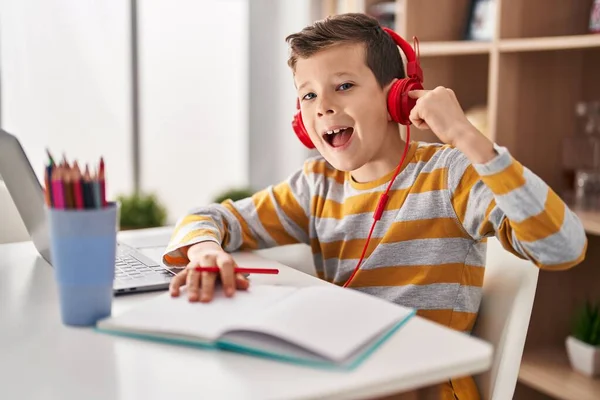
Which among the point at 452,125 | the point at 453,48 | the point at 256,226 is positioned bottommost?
the point at 256,226

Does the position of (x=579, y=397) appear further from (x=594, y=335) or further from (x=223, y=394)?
(x=223, y=394)

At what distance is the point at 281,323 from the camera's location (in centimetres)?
86

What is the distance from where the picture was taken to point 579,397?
196 centimetres

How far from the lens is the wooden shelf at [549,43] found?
191 cm

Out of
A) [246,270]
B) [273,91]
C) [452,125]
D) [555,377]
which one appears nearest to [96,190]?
[246,270]

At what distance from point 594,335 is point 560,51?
813 millimetres

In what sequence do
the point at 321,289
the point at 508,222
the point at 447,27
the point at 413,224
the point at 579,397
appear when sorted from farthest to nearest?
the point at 447,27, the point at 579,397, the point at 413,224, the point at 508,222, the point at 321,289

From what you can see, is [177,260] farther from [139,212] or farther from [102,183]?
[139,212]

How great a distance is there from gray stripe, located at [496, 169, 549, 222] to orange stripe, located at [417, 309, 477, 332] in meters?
0.26

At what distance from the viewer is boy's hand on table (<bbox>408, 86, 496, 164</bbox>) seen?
3.60 feet

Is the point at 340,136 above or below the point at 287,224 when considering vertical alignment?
above

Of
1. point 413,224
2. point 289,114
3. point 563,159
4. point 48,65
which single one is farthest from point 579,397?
point 48,65

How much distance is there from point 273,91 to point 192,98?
21.7 inches

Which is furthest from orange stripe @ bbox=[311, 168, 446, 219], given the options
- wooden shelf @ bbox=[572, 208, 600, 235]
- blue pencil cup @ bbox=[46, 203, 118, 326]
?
wooden shelf @ bbox=[572, 208, 600, 235]
